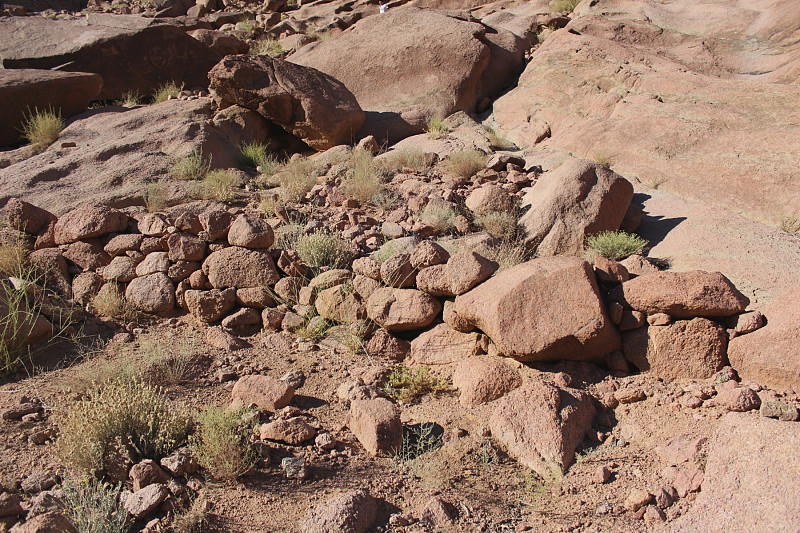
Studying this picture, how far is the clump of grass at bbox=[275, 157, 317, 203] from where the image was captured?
19.4 feet

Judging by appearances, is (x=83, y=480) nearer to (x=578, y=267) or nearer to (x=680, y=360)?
(x=578, y=267)

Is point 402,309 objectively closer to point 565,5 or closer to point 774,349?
point 774,349

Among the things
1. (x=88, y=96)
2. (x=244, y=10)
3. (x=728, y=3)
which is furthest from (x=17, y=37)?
(x=728, y=3)

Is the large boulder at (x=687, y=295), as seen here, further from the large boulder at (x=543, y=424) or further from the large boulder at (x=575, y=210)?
the large boulder at (x=575, y=210)

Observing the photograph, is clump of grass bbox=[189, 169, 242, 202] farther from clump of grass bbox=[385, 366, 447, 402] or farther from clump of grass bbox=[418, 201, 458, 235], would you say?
clump of grass bbox=[385, 366, 447, 402]

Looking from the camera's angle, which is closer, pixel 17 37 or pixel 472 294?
pixel 472 294

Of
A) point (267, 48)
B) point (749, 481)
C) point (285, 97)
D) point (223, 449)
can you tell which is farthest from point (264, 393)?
point (267, 48)

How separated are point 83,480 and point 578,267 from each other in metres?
2.94

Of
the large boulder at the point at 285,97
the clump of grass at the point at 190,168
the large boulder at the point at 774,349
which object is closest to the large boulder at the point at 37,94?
the large boulder at the point at 285,97

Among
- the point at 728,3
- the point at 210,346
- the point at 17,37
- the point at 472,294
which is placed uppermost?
the point at 17,37

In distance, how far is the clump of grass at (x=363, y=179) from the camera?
5828 millimetres

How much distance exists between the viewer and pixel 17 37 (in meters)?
9.33

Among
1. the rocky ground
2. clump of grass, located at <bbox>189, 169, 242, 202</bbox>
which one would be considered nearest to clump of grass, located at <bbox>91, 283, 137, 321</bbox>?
the rocky ground

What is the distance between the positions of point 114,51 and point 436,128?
550 cm
